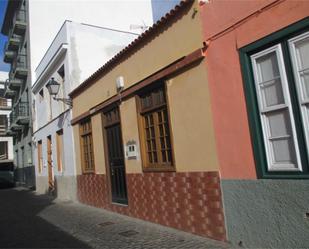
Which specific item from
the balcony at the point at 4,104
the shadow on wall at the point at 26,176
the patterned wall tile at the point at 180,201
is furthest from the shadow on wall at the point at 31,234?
the balcony at the point at 4,104

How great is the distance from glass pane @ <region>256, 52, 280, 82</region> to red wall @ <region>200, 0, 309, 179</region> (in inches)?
12.2

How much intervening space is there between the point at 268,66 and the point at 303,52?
56 cm

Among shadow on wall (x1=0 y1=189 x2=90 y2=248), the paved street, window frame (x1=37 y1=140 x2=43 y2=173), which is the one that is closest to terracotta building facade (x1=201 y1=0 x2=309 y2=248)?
the paved street

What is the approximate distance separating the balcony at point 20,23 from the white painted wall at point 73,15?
326cm

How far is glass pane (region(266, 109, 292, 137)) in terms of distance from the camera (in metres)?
4.55

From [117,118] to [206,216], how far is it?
13.8 feet

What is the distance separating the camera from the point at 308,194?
4.20 metres

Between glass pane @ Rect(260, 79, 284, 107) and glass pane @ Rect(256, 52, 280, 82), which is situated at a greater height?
glass pane @ Rect(256, 52, 280, 82)

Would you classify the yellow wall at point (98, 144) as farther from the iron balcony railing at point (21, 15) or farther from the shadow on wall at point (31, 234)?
the iron balcony railing at point (21, 15)

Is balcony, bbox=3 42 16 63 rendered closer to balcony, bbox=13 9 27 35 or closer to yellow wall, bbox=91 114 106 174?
balcony, bbox=13 9 27 35

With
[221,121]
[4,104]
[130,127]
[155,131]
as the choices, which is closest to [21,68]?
[130,127]

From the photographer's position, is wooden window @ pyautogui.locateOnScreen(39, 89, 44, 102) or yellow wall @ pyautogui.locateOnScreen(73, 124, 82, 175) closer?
yellow wall @ pyautogui.locateOnScreen(73, 124, 82, 175)

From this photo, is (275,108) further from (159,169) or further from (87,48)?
(87,48)

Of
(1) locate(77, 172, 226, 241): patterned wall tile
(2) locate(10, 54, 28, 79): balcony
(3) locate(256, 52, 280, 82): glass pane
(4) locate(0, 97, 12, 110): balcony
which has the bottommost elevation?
(1) locate(77, 172, 226, 241): patterned wall tile
